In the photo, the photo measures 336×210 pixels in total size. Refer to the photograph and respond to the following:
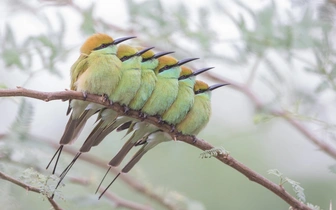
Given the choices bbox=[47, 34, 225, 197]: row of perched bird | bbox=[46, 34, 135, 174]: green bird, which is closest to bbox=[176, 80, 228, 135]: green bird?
bbox=[47, 34, 225, 197]: row of perched bird

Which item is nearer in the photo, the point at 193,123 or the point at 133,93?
the point at 133,93

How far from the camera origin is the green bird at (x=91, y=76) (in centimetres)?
172

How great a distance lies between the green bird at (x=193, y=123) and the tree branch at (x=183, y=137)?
0.15 feet

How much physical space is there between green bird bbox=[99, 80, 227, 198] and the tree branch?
46 mm

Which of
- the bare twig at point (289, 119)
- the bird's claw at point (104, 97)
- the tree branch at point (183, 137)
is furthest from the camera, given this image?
the bare twig at point (289, 119)

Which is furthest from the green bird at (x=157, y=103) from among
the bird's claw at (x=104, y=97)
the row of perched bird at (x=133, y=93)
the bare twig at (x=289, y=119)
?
the bare twig at (x=289, y=119)

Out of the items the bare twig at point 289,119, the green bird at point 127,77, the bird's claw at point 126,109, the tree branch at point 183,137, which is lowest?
the tree branch at point 183,137

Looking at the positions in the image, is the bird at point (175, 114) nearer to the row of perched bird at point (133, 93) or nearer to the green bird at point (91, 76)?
the row of perched bird at point (133, 93)

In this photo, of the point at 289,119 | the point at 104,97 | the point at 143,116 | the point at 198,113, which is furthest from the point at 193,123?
the point at 289,119

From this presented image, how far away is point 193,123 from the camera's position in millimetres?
1883

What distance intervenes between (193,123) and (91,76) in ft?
1.16

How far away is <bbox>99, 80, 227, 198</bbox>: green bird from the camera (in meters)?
1.86

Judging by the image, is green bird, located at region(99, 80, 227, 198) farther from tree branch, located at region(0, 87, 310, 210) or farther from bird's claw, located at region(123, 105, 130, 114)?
bird's claw, located at region(123, 105, 130, 114)

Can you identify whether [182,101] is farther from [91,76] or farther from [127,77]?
[91,76]
